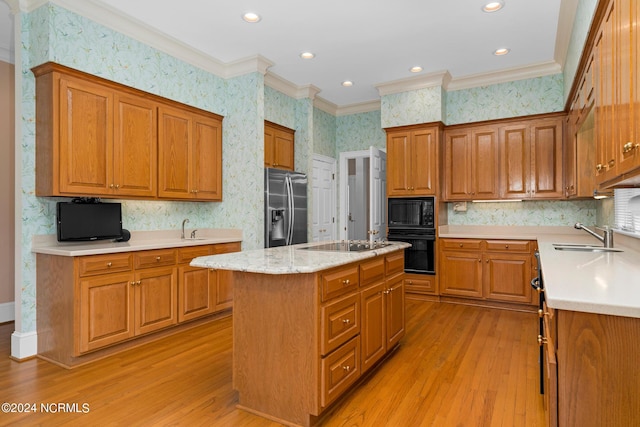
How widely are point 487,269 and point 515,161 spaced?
1416mm

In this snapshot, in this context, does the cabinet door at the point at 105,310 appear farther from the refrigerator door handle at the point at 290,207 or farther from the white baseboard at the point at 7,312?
the refrigerator door handle at the point at 290,207

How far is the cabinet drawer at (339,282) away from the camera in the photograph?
6.91 feet

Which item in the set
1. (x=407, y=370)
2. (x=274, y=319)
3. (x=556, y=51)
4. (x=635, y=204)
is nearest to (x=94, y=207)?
(x=274, y=319)

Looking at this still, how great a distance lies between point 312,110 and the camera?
219 inches

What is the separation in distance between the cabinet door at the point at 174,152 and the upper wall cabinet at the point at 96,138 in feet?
0.05

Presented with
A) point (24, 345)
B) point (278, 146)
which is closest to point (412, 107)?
point (278, 146)

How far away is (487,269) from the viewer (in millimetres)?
4680

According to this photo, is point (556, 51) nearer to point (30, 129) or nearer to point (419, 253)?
point (419, 253)

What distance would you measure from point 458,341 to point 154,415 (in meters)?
2.58

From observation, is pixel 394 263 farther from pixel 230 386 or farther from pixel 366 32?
pixel 366 32

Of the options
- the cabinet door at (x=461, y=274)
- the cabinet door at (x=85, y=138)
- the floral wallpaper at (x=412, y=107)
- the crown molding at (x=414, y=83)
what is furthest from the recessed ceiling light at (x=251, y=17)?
the cabinet door at (x=461, y=274)

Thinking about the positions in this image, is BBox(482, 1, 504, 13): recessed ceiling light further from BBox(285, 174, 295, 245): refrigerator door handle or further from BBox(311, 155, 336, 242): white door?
BBox(311, 155, 336, 242): white door

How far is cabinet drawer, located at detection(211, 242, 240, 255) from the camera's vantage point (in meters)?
4.05

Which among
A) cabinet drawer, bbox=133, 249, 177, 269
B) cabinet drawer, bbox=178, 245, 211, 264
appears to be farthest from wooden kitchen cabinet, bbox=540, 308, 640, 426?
cabinet drawer, bbox=178, 245, 211, 264
